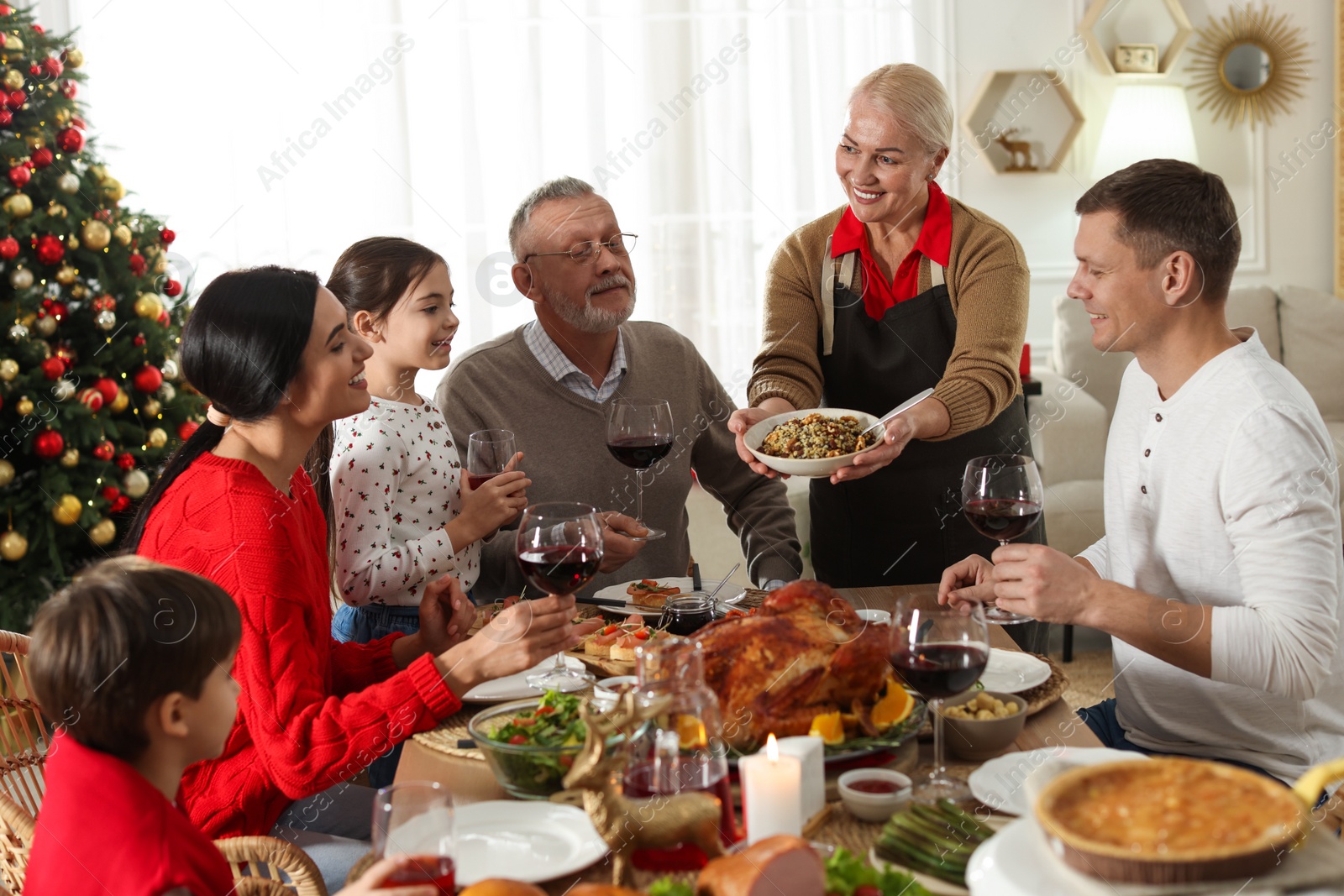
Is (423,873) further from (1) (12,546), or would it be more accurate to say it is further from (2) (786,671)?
(1) (12,546)

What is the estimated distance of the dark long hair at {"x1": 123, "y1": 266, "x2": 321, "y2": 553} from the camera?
5.36ft

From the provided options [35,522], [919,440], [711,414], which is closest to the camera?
[919,440]

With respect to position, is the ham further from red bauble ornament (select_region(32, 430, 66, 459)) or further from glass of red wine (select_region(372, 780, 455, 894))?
red bauble ornament (select_region(32, 430, 66, 459))

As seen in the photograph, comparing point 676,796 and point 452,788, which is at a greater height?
point 676,796

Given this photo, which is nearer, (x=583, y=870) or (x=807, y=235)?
(x=583, y=870)

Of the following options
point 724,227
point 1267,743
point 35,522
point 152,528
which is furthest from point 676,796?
point 724,227

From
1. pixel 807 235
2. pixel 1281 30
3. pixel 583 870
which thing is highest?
pixel 1281 30

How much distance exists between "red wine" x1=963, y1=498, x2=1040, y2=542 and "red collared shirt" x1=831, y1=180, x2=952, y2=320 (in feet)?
3.13

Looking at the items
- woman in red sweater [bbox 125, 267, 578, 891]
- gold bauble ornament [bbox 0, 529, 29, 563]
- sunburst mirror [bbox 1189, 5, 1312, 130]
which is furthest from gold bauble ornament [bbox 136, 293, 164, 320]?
sunburst mirror [bbox 1189, 5, 1312, 130]

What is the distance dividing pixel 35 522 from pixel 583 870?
10.4 feet

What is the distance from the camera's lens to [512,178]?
16.5ft

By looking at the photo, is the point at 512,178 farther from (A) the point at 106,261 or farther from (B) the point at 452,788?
(B) the point at 452,788

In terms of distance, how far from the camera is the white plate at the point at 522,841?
1029mm

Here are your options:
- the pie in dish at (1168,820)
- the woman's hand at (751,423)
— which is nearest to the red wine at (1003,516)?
the woman's hand at (751,423)
